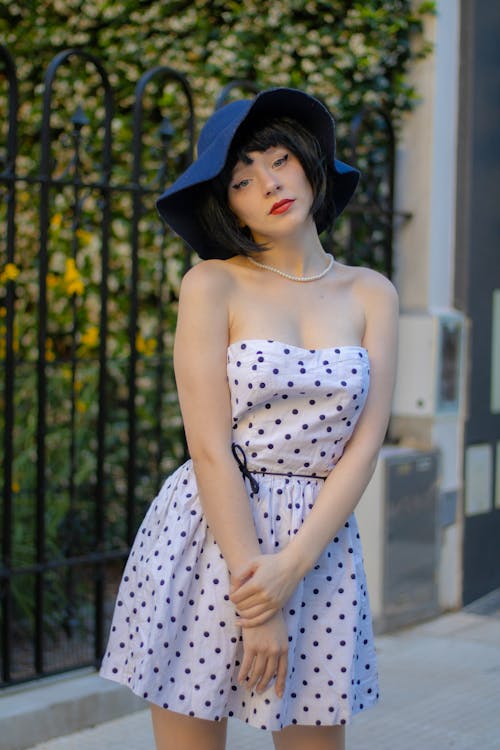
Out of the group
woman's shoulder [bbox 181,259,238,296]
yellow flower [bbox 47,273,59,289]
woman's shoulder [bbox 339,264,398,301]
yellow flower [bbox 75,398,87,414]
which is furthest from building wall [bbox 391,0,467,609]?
woman's shoulder [bbox 181,259,238,296]

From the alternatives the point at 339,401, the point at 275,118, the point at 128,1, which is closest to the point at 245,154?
the point at 275,118

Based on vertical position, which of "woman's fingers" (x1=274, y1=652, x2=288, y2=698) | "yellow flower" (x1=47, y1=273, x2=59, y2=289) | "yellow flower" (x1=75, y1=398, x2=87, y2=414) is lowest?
"woman's fingers" (x1=274, y1=652, x2=288, y2=698)

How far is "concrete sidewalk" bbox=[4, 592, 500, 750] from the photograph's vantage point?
388 centimetres

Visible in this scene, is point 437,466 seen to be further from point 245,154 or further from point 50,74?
point 245,154

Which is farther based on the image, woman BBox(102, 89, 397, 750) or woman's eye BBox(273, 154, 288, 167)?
woman's eye BBox(273, 154, 288, 167)

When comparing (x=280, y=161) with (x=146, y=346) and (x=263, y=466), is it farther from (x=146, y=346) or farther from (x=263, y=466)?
(x=146, y=346)

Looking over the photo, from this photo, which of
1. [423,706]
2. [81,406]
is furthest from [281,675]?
[81,406]

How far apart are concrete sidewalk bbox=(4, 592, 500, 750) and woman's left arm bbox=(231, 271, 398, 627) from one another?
5.91 feet

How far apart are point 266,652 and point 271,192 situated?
90 centimetres

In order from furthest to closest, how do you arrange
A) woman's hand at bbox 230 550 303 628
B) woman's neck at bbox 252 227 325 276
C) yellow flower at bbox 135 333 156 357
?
yellow flower at bbox 135 333 156 357, woman's neck at bbox 252 227 325 276, woman's hand at bbox 230 550 303 628

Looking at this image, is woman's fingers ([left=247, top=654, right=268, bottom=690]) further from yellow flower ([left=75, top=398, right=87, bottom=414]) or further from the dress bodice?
yellow flower ([left=75, top=398, right=87, bottom=414])

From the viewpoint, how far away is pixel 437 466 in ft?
17.8

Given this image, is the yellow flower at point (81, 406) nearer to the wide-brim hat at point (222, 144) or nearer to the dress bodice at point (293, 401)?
the wide-brim hat at point (222, 144)

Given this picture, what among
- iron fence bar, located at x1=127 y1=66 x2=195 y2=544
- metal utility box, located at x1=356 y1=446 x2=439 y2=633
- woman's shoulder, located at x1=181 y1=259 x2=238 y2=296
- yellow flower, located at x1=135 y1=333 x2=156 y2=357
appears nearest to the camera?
woman's shoulder, located at x1=181 y1=259 x2=238 y2=296
